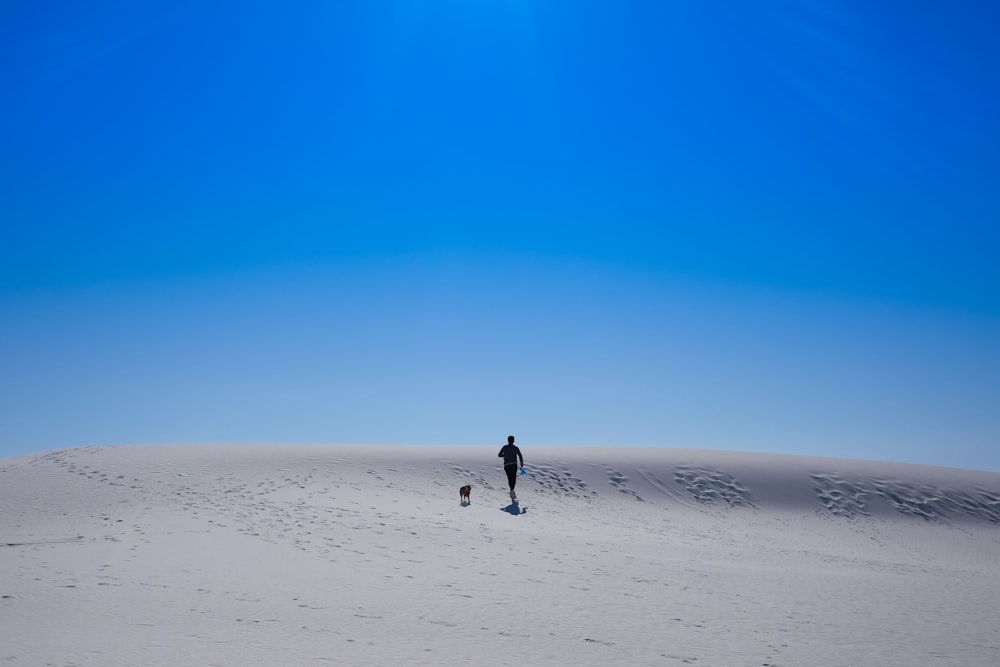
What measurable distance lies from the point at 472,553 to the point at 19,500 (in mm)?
13655

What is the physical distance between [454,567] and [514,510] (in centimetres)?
799

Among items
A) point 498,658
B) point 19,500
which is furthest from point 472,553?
point 19,500

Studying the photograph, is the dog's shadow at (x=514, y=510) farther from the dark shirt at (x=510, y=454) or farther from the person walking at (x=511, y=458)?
the dark shirt at (x=510, y=454)

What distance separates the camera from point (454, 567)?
12445 millimetres

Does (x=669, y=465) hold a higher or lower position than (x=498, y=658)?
higher

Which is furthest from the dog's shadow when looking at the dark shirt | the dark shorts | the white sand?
the dark shirt

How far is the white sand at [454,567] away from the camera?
322 inches

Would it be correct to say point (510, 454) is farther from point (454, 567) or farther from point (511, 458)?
point (454, 567)

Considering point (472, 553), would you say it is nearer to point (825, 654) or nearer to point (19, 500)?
point (825, 654)

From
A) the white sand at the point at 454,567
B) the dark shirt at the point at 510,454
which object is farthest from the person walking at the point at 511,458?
the white sand at the point at 454,567

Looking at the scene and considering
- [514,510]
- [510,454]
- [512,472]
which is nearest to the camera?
[514,510]

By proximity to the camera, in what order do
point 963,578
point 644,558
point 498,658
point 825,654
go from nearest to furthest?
point 498,658, point 825,654, point 644,558, point 963,578

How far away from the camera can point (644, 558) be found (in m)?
14.5

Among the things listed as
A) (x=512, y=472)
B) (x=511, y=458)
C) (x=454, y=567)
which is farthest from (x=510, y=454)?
(x=454, y=567)
